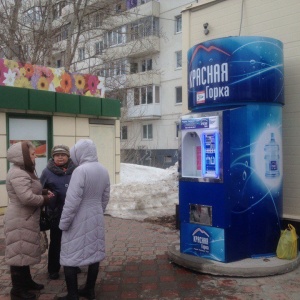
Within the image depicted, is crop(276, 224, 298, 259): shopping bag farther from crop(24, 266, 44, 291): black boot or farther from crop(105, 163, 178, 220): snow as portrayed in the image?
crop(105, 163, 178, 220): snow

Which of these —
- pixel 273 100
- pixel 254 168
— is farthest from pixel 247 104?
pixel 254 168

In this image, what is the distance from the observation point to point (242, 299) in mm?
4121

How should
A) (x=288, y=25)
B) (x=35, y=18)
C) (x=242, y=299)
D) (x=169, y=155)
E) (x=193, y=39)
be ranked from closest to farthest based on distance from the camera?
(x=242, y=299) < (x=288, y=25) < (x=193, y=39) < (x=35, y=18) < (x=169, y=155)

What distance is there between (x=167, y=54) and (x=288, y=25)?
2138 centimetres

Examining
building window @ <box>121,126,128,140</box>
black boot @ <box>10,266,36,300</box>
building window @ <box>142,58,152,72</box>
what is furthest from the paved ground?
building window @ <box>121,126,128,140</box>

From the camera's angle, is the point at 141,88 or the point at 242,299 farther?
the point at 141,88

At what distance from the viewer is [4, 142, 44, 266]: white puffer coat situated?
13.2 ft

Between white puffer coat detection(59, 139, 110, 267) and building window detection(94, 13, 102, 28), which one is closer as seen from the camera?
white puffer coat detection(59, 139, 110, 267)

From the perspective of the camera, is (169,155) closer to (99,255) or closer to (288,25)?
(288,25)

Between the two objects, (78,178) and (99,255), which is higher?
(78,178)

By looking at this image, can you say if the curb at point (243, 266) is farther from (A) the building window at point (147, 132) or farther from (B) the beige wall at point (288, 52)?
(A) the building window at point (147, 132)

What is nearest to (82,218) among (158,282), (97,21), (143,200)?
(158,282)

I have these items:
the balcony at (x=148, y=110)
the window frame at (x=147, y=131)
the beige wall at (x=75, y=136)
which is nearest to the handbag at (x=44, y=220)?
the beige wall at (x=75, y=136)

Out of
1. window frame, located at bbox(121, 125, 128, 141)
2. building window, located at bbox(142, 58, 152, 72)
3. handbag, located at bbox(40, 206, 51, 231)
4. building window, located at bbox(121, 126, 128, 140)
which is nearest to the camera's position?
handbag, located at bbox(40, 206, 51, 231)
